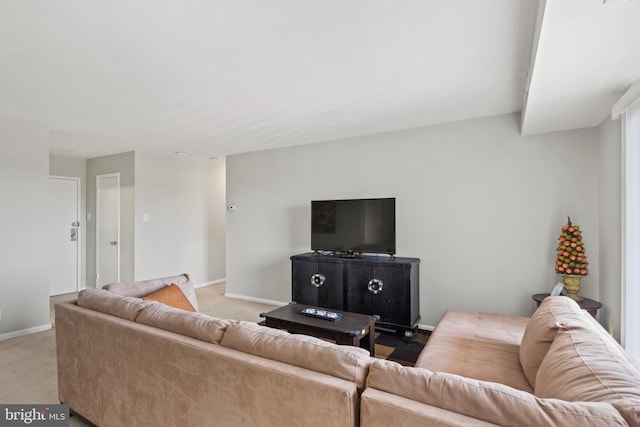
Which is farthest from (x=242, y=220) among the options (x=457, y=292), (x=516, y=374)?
(x=516, y=374)

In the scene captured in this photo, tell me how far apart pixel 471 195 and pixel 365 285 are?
150 cm

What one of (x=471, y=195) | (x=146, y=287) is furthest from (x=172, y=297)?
(x=471, y=195)

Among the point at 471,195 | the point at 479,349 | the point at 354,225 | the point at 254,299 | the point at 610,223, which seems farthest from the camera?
the point at 254,299

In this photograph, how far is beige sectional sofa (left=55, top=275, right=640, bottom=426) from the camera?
996 mm

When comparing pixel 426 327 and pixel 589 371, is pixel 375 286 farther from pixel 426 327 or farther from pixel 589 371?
pixel 589 371

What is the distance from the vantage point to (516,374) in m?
1.80

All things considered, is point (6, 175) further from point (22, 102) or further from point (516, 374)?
point (516, 374)

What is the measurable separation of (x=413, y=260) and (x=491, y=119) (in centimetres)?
169

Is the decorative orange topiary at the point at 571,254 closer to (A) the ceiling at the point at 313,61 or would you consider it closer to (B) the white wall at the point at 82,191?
(A) the ceiling at the point at 313,61

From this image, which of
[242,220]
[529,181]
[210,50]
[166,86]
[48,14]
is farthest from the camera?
[242,220]

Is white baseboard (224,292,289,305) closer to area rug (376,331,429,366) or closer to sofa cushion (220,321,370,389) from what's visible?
area rug (376,331,429,366)

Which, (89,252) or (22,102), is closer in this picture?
(22,102)

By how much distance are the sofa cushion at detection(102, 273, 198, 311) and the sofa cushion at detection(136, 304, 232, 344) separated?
0.81 m

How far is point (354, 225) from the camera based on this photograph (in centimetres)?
403
